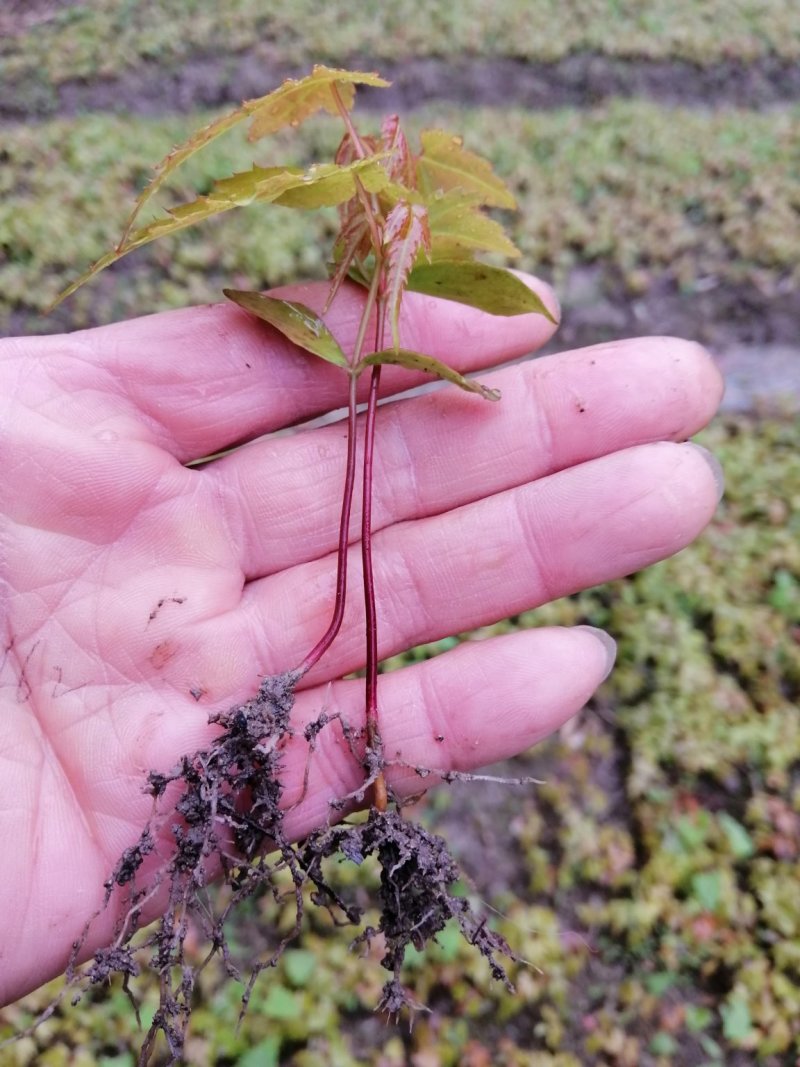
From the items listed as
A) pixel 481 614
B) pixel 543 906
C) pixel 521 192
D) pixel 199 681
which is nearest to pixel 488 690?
pixel 481 614

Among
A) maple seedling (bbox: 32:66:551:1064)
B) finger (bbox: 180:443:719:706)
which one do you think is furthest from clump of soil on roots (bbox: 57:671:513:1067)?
finger (bbox: 180:443:719:706)

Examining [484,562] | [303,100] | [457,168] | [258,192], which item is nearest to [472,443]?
[484,562]

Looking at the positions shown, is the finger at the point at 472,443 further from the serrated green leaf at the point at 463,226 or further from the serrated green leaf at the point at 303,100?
the serrated green leaf at the point at 303,100

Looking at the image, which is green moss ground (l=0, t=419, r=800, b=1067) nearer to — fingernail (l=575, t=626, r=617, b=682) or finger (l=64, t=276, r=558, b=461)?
fingernail (l=575, t=626, r=617, b=682)

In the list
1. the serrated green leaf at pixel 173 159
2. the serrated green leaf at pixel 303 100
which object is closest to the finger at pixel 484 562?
the serrated green leaf at pixel 173 159

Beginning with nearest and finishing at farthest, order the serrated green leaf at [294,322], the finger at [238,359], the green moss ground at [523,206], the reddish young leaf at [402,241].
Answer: the reddish young leaf at [402,241] → the serrated green leaf at [294,322] → the finger at [238,359] → the green moss ground at [523,206]
